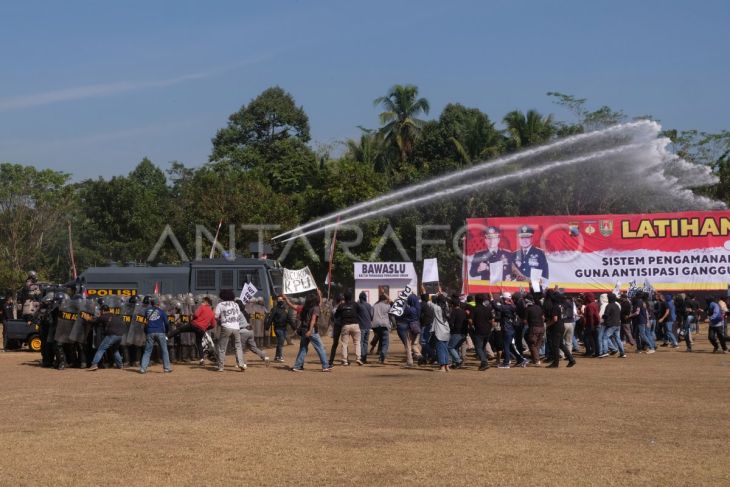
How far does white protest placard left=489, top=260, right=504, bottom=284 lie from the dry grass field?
55.1 feet

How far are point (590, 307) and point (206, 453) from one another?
49.0ft

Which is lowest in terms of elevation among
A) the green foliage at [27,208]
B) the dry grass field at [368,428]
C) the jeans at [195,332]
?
the dry grass field at [368,428]

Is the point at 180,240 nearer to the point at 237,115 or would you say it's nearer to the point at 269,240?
the point at 269,240

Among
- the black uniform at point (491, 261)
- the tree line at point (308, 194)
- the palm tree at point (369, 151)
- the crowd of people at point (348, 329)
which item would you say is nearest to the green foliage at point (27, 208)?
the tree line at point (308, 194)

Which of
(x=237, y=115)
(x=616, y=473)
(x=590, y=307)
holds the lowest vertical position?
(x=616, y=473)

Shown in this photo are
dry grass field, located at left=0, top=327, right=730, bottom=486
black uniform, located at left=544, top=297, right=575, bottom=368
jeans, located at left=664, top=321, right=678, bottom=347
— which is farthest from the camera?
jeans, located at left=664, top=321, right=678, bottom=347

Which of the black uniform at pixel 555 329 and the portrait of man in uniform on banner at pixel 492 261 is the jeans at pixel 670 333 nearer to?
the black uniform at pixel 555 329

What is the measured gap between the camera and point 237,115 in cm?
7700

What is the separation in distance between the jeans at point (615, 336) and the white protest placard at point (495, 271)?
42.0ft

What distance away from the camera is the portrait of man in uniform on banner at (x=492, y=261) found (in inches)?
1460

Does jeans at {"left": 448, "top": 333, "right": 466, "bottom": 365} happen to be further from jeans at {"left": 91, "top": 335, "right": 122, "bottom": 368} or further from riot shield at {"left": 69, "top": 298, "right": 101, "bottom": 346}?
riot shield at {"left": 69, "top": 298, "right": 101, "bottom": 346}

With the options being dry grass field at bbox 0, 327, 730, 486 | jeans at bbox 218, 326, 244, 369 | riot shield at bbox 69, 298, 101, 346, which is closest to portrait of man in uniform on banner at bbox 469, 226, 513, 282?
dry grass field at bbox 0, 327, 730, 486

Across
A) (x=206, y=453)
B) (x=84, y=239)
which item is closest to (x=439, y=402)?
(x=206, y=453)

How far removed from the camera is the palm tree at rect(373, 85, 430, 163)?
62625 millimetres
